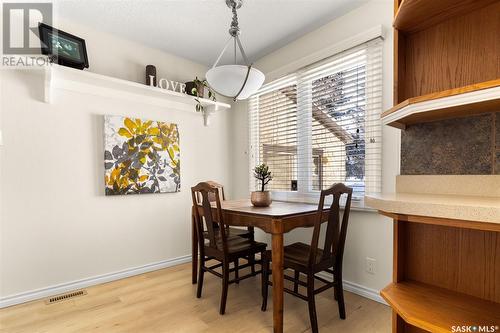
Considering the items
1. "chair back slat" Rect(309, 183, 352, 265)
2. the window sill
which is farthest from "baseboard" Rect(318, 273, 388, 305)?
the window sill

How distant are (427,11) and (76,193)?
284 centimetres

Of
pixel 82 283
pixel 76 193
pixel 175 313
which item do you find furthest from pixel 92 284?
pixel 175 313

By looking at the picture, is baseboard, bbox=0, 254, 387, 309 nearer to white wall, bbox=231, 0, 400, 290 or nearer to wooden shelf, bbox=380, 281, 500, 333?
white wall, bbox=231, 0, 400, 290

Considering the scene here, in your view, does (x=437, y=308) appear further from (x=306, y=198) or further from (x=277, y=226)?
(x=306, y=198)

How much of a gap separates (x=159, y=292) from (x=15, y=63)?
2.27m

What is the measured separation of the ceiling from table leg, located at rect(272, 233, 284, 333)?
1.96 m

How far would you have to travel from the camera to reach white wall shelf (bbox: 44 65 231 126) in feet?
7.26

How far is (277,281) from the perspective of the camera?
171cm

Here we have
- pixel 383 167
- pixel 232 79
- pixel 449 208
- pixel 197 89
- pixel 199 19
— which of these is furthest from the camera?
pixel 197 89

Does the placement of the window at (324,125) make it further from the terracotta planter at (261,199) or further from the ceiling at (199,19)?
the terracotta planter at (261,199)

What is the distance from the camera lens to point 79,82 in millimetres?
2396

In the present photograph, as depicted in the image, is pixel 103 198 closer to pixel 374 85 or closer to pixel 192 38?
pixel 192 38

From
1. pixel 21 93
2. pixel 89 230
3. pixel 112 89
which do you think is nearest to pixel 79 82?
pixel 112 89

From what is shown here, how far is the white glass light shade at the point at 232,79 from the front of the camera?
5.81 ft
